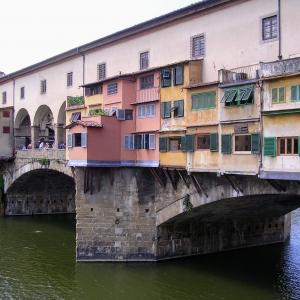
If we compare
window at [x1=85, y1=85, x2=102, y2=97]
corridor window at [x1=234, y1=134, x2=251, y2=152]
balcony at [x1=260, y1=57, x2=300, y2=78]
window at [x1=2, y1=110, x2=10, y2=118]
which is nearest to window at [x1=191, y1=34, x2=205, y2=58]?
balcony at [x1=260, y1=57, x2=300, y2=78]

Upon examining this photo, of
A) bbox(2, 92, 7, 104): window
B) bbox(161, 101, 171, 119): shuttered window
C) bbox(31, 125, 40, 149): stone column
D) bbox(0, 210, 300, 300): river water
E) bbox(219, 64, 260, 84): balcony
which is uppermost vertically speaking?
bbox(2, 92, 7, 104): window

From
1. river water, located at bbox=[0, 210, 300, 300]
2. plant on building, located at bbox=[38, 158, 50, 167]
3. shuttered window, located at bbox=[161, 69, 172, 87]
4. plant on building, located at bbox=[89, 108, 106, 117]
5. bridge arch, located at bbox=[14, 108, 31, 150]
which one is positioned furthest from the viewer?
bridge arch, located at bbox=[14, 108, 31, 150]

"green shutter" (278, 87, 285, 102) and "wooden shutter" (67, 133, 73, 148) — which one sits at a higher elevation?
"green shutter" (278, 87, 285, 102)

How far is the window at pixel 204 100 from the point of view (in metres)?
21.1

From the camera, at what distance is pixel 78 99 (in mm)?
30641

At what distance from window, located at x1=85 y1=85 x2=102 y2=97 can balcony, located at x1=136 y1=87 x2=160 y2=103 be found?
3148 millimetres

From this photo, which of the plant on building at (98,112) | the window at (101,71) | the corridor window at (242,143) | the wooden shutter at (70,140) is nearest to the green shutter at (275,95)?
the corridor window at (242,143)

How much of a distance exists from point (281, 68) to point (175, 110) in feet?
20.9

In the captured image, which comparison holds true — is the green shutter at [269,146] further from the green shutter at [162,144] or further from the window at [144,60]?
the window at [144,60]

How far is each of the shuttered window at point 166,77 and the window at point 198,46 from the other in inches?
57.2

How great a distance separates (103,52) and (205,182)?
1135 centimetres

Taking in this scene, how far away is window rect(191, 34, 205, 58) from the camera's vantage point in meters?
23.4

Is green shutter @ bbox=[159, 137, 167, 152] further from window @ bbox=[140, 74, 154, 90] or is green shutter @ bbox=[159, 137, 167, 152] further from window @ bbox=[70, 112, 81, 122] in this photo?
window @ bbox=[70, 112, 81, 122]

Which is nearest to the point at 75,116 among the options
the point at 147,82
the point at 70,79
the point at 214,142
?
the point at 70,79
